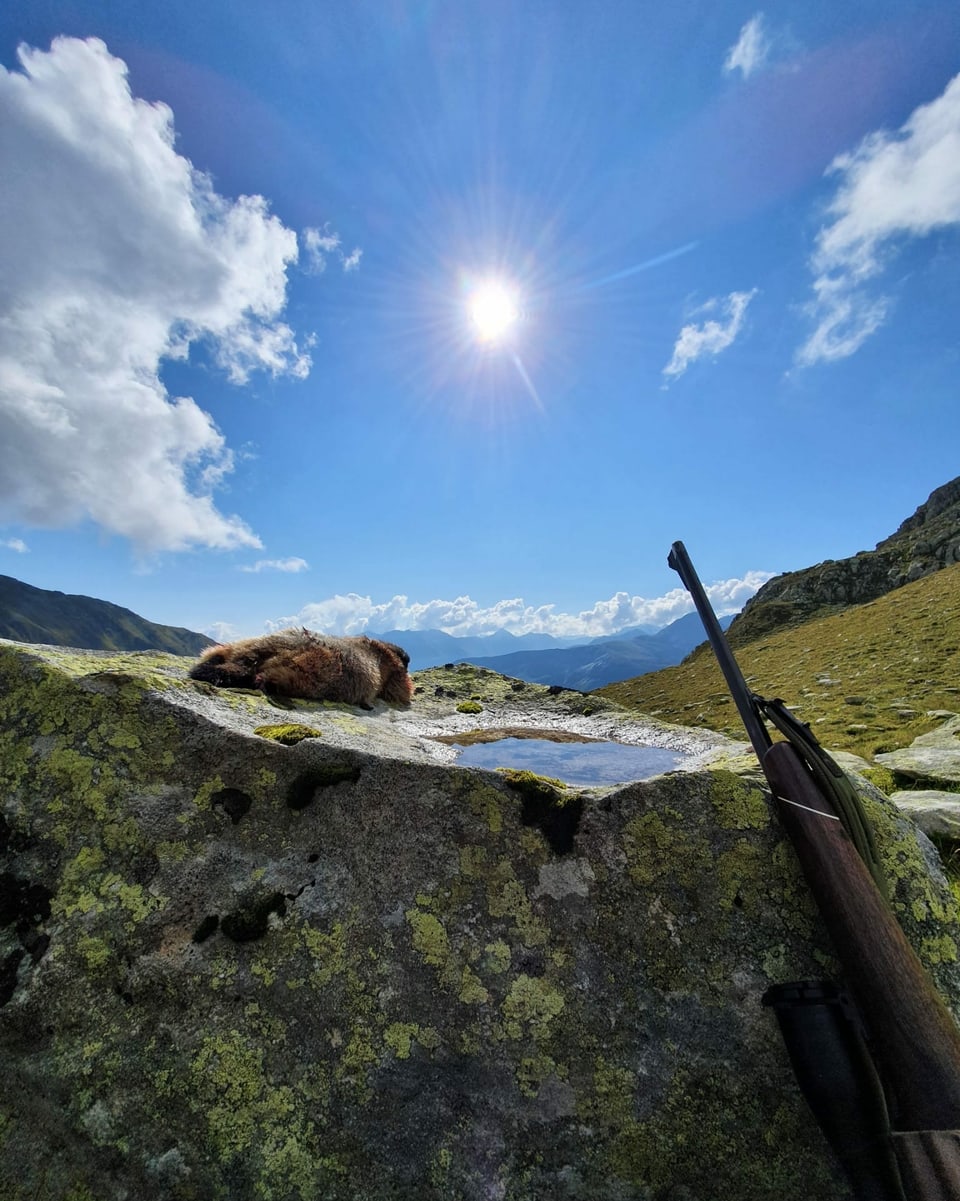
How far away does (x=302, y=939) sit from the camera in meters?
3.44

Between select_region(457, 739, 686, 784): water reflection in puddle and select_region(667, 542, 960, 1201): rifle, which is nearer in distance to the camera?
select_region(667, 542, 960, 1201): rifle

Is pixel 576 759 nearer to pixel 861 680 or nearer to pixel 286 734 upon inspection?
pixel 286 734

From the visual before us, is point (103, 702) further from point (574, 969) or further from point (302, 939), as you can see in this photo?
point (574, 969)

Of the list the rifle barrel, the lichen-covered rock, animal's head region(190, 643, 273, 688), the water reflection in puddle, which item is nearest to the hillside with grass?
the water reflection in puddle

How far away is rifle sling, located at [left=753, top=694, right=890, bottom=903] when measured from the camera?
3305 mm

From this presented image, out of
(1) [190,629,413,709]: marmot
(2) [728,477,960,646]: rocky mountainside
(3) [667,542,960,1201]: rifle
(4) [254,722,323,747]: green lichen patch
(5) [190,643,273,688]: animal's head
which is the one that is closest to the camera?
(3) [667,542,960,1201]: rifle

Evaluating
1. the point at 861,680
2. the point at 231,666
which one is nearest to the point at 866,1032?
the point at 231,666

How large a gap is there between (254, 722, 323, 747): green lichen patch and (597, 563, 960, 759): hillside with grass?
12.5m

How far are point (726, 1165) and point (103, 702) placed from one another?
5.12 meters

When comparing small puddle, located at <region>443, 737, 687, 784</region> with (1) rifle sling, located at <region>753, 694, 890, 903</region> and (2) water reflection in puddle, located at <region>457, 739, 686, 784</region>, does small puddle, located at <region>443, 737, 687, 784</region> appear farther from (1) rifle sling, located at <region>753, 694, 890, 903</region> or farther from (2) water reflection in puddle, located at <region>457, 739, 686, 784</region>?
(1) rifle sling, located at <region>753, 694, 890, 903</region>

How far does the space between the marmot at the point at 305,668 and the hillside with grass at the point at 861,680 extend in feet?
35.9

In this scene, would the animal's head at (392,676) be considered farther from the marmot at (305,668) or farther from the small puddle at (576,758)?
the small puddle at (576,758)

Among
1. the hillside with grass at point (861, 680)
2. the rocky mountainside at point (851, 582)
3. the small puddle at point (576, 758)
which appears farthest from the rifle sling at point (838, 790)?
the rocky mountainside at point (851, 582)

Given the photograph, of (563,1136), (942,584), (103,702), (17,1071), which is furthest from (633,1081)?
(942,584)
